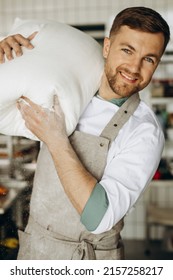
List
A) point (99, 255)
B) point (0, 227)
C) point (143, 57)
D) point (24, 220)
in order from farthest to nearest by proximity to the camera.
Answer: point (0, 227) → point (24, 220) → point (99, 255) → point (143, 57)

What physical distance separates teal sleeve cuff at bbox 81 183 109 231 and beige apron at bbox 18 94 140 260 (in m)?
0.11

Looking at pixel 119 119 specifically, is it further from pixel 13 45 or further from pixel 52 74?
pixel 13 45

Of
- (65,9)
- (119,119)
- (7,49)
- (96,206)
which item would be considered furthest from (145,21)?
(65,9)

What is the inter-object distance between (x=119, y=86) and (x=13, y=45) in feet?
0.99

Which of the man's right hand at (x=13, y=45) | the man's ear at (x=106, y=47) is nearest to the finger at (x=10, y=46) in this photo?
the man's right hand at (x=13, y=45)

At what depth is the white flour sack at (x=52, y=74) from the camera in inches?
38.8

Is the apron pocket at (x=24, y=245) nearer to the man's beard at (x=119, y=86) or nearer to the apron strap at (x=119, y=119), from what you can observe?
the apron strap at (x=119, y=119)

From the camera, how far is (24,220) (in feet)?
4.07

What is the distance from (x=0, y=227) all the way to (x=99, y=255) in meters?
0.82

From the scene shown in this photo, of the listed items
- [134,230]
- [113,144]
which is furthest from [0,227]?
[134,230]

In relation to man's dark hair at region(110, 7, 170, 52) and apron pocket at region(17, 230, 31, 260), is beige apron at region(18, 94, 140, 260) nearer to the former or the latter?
apron pocket at region(17, 230, 31, 260)

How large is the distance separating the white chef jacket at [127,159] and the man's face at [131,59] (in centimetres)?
9

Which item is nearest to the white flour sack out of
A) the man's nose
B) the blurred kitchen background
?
the man's nose
